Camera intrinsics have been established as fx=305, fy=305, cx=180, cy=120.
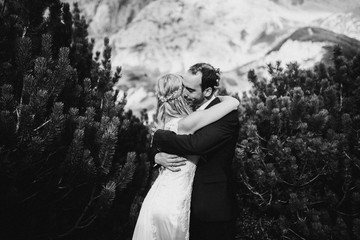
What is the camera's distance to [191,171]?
2094mm

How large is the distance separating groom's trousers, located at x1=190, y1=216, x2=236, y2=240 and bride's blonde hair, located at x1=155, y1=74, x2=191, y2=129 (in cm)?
75

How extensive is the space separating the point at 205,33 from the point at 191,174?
677 inches

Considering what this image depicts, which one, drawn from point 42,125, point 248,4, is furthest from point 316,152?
point 248,4

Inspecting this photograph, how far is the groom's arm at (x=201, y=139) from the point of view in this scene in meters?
1.98

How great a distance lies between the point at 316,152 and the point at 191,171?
266 centimetres

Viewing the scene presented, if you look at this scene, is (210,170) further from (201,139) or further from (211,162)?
(201,139)

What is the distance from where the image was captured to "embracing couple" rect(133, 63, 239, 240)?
2000mm

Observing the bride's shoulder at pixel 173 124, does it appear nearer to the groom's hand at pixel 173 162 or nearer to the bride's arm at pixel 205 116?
the bride's arm at pixel 205 116

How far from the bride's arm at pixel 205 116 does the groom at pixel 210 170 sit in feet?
0.13

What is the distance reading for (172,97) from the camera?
2.18 meters

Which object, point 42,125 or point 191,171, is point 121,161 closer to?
point 42,125

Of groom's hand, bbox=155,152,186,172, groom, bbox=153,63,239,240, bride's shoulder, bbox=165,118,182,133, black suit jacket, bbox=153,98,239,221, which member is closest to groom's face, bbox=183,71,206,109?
groom, bbox=153,63,239,240

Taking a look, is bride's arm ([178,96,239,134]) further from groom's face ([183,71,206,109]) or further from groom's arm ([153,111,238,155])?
groom's face ([183,71,206,109])

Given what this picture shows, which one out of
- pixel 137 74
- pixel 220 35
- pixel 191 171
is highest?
pixel 220 35
